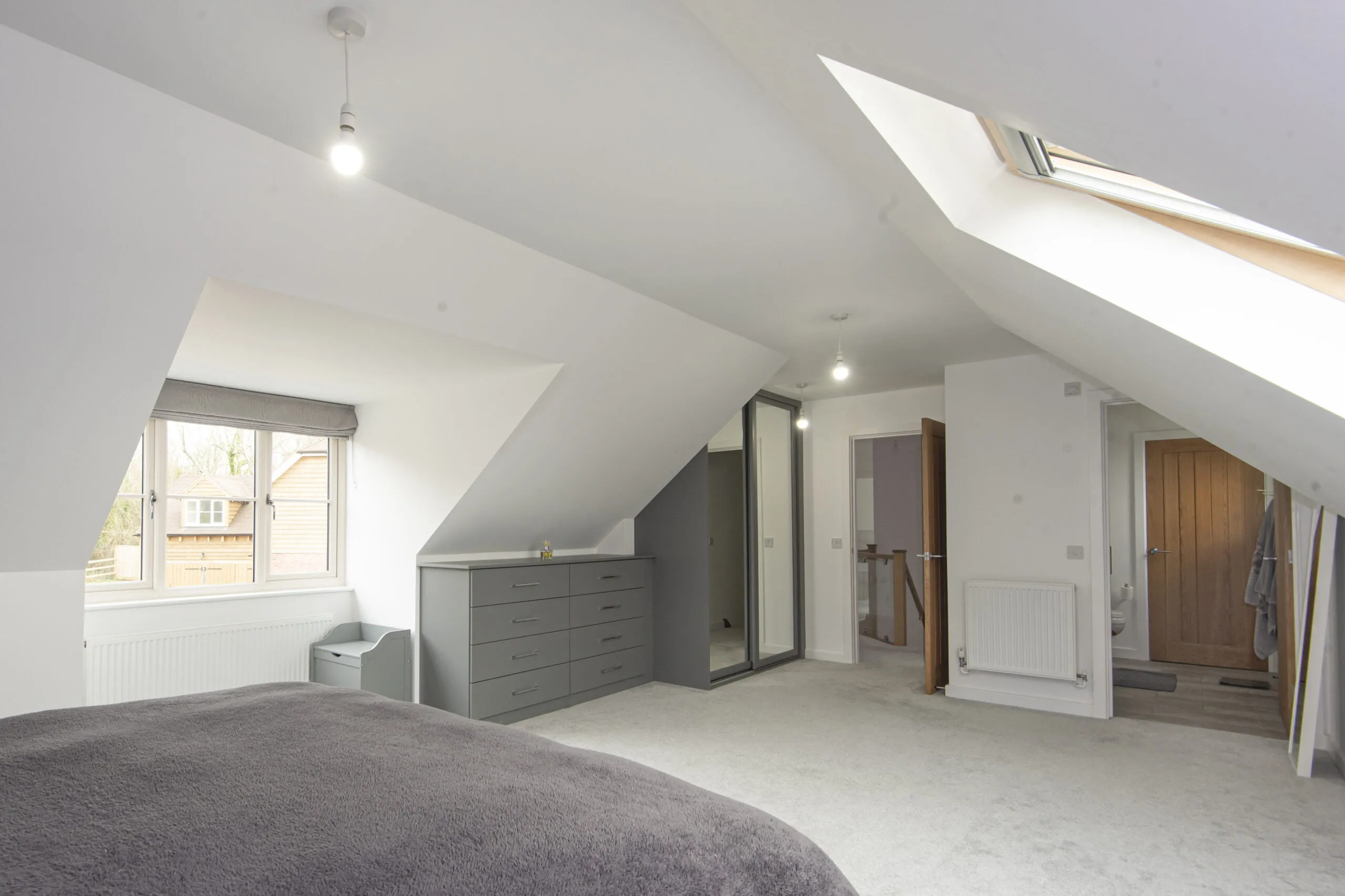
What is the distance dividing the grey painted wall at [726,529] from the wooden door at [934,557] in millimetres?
1324

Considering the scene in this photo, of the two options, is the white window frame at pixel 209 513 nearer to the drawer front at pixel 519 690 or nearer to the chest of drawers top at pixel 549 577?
the chest of drawers top at pixel 549 577

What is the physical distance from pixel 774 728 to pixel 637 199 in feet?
10.1

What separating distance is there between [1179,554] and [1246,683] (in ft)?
4.02

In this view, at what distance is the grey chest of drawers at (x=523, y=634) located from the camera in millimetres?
4387

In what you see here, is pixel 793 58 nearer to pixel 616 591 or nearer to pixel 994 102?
pixel 994 102

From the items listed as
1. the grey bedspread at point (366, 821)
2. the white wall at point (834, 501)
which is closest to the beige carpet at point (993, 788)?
the white wall at point (834, 501)

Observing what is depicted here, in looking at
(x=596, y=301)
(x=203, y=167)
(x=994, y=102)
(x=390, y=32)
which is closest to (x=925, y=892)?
(x=994, y=102)

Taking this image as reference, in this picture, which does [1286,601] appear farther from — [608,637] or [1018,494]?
[608,637]

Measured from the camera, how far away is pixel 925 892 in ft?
8.21

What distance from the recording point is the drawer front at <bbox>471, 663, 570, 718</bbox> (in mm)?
4371

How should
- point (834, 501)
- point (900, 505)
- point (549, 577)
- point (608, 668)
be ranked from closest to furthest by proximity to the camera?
point (549, 577), point (608, 668), point (834, 501), point (900, 505)

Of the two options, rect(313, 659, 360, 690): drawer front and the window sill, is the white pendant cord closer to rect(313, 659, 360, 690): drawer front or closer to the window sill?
the window sill

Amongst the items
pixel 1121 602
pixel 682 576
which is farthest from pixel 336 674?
pixel 1121 602

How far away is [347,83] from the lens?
191cm
